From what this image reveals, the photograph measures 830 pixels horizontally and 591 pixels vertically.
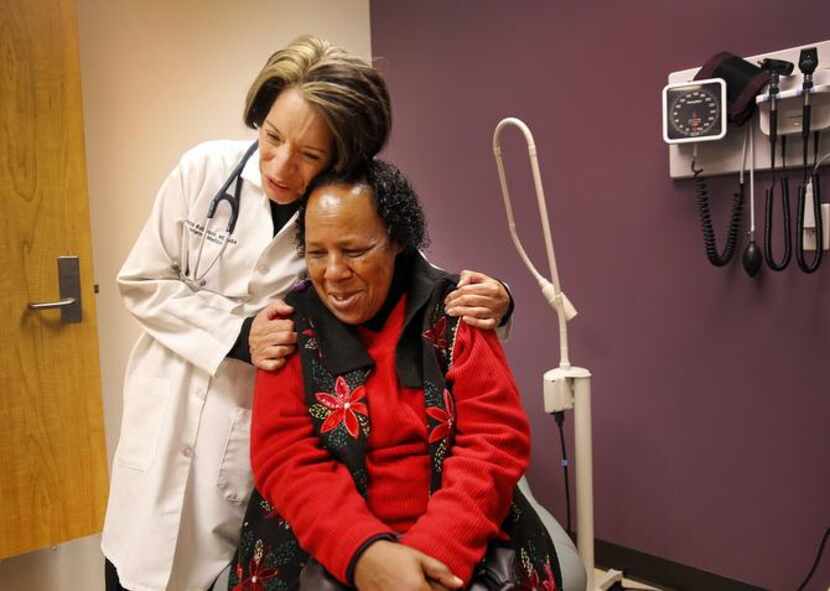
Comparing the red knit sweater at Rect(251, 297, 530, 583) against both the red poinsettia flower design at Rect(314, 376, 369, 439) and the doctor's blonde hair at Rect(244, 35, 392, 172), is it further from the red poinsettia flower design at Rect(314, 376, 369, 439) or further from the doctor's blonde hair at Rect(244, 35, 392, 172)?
the doctor's blonde hair at Rect(244, 35, 392, 172)

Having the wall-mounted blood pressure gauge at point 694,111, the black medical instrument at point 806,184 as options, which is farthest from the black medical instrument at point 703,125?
the black medical instrument at point 806,184

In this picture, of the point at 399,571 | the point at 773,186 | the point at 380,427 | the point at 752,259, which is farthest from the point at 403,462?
the point at 773,186

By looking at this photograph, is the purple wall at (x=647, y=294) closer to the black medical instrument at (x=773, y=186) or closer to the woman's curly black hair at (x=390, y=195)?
the black medical instrument at (x=773, y=186)

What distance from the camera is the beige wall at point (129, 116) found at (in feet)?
6.65

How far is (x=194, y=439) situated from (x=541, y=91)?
1.55m

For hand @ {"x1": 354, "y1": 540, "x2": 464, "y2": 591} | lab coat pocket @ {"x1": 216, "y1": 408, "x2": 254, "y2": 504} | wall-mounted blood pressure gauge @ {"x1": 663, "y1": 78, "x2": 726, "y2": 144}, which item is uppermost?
wall-mounted blood pressure gauge @ {"x1": 663, "y1": 78, "x2": 726, "y2": 144}

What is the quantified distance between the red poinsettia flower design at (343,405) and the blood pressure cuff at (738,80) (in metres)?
1.21

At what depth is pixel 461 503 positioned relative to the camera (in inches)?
41.2

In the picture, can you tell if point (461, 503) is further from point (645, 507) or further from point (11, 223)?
point (11, 223)

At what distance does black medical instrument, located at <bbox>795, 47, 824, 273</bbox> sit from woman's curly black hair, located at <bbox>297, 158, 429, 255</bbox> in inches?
40.1

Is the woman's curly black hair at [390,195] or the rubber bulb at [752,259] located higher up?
the woman's curly black hair at [390,195]

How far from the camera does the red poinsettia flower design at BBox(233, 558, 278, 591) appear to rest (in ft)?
3.59

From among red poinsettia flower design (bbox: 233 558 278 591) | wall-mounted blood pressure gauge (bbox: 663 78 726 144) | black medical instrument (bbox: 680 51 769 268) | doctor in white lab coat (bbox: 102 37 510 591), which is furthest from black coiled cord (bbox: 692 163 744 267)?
red poinsettia flower design (bbox: 233 558 278 591)

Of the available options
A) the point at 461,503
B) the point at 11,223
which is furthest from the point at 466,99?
the point at 461,503
